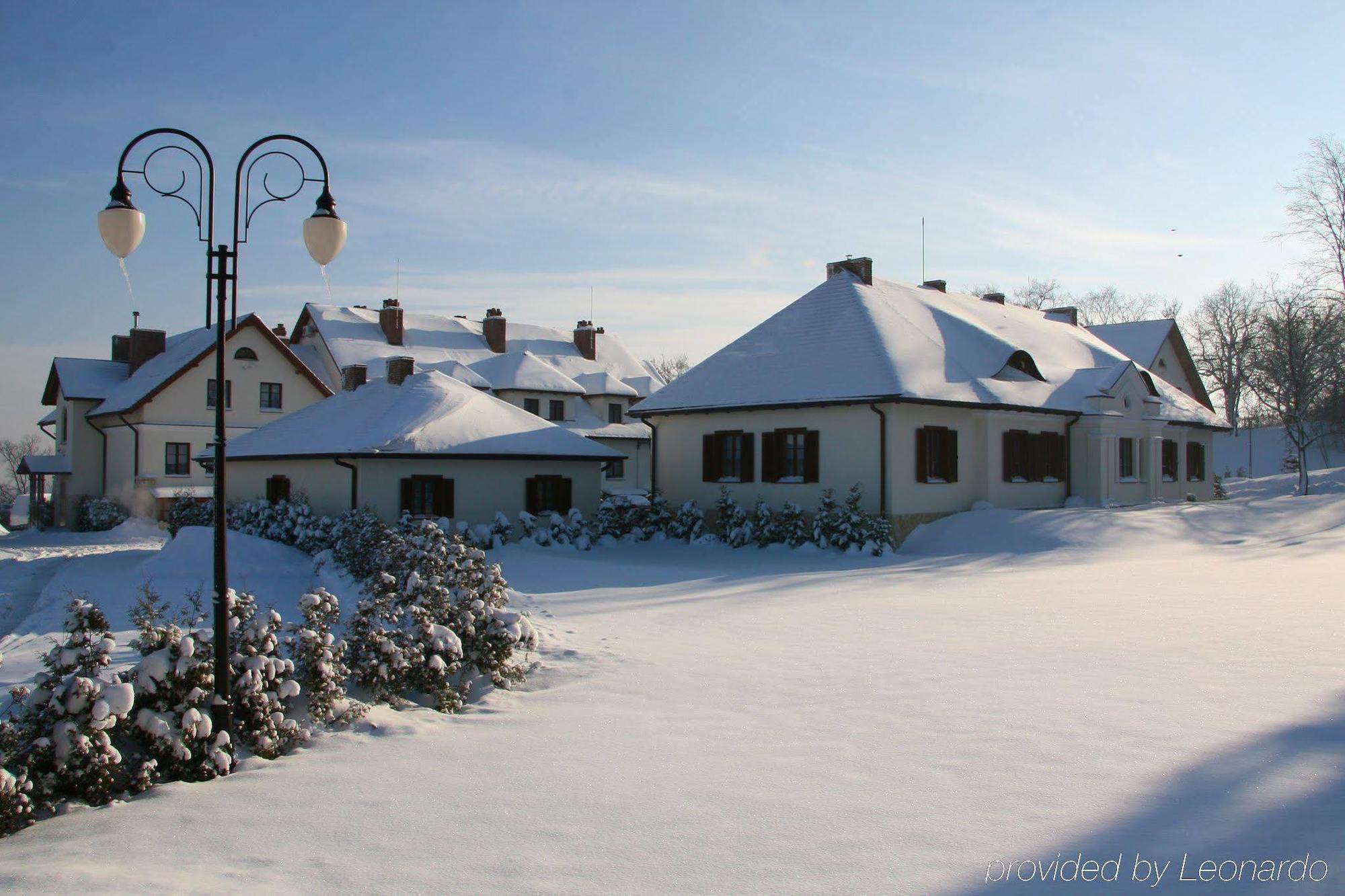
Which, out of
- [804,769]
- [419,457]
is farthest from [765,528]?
[804,769]

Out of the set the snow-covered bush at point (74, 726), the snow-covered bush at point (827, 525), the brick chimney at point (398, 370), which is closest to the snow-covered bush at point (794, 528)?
the snow-covered bush at point (827, 525)

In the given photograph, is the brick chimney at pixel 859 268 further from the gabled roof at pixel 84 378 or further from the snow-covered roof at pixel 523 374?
the gabled roof at pixel 84 378

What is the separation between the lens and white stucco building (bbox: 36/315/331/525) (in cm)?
3491

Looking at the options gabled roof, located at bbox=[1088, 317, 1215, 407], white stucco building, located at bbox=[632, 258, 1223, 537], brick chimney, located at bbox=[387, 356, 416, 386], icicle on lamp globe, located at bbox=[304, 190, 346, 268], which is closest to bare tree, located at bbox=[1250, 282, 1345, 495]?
gabled roof, located at bbox=[1088, 317, 1215, 407]

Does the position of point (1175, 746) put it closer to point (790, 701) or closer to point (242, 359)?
point (790, 701)

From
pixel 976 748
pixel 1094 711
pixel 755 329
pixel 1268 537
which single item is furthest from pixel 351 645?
pixel 1268 537

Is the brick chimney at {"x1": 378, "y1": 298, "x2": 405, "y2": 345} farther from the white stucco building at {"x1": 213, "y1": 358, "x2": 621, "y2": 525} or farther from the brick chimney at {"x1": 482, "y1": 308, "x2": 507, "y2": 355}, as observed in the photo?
the white stucco building at {"x1": 213, "y1": 358, "x2": 621, "y2": 525}

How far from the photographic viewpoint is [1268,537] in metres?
24.0

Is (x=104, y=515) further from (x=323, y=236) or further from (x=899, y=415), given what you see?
(x=323, y=236)

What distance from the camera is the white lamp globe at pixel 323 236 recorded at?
7852 mm

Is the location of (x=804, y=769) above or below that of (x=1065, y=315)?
below

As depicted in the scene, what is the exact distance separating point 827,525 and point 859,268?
29.1 feet

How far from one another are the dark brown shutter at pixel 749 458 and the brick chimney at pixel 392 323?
25.2 meters

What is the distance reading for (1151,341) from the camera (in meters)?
39.3
